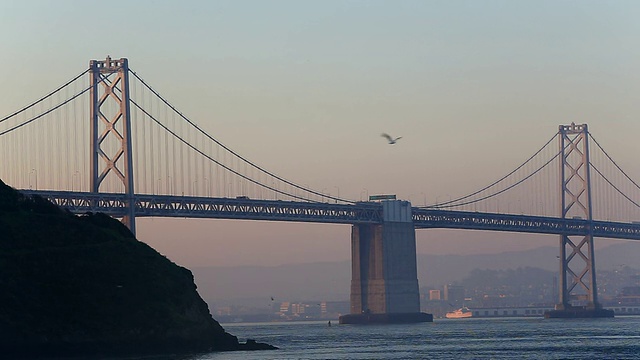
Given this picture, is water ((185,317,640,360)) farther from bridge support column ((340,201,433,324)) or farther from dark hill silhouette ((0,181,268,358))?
bridge support column ((340,201,433,324))

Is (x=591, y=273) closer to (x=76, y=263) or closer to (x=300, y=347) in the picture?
(x=300, y=347)

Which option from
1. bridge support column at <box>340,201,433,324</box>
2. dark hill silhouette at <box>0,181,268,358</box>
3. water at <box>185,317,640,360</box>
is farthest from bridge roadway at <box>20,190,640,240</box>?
dark hill silhouette at <box>0,181,268,358</box>

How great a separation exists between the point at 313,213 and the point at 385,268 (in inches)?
412

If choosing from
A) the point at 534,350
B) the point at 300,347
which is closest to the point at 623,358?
the point at 534,350

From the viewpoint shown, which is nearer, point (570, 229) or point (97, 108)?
point (97, 108)

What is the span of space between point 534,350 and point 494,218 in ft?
250

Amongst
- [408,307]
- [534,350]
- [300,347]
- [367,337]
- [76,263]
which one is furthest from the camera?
[408,307]

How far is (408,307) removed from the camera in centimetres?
16338

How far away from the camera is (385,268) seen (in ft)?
525

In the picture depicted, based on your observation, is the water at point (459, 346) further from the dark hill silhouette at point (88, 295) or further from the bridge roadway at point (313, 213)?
the bridge roadway at point (313, 213)

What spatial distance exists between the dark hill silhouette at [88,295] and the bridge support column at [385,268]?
64134 mm

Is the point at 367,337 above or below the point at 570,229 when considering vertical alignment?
below

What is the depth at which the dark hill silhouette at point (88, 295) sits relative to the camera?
79438 millimetres

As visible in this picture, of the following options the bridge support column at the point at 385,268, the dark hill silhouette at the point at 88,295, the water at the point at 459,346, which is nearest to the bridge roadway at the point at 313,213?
A: the bridge support column at the point at 385,268
